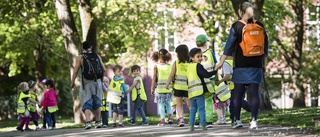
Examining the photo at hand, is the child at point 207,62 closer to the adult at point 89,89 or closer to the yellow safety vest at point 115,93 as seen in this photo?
the adult at point 89,89

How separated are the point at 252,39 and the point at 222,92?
3230mm

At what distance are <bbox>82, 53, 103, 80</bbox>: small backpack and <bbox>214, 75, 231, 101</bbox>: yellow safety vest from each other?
2.73 meters

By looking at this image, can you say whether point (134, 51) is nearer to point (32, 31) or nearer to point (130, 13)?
point (32, 31)

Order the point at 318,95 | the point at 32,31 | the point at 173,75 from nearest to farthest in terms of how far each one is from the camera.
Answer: the point at 173,75 < the point at 32,31 < the point at 318,95

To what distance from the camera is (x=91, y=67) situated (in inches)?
733

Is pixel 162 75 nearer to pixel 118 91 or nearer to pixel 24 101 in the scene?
pixel 118 91

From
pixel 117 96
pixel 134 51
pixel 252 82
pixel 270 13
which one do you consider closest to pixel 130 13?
pixel 270 13

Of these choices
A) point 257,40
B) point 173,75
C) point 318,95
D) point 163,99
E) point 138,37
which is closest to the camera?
point 257,40

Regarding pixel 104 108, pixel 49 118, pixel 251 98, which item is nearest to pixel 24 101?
pixel 49 118

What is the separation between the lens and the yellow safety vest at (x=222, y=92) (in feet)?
56.6

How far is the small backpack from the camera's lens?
61.1ft

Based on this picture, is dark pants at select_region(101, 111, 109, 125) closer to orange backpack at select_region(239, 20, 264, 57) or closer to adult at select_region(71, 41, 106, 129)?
adult at select_region(71, 41, 106, 129)

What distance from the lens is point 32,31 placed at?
3997cm

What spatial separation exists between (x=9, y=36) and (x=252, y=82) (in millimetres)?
28232
